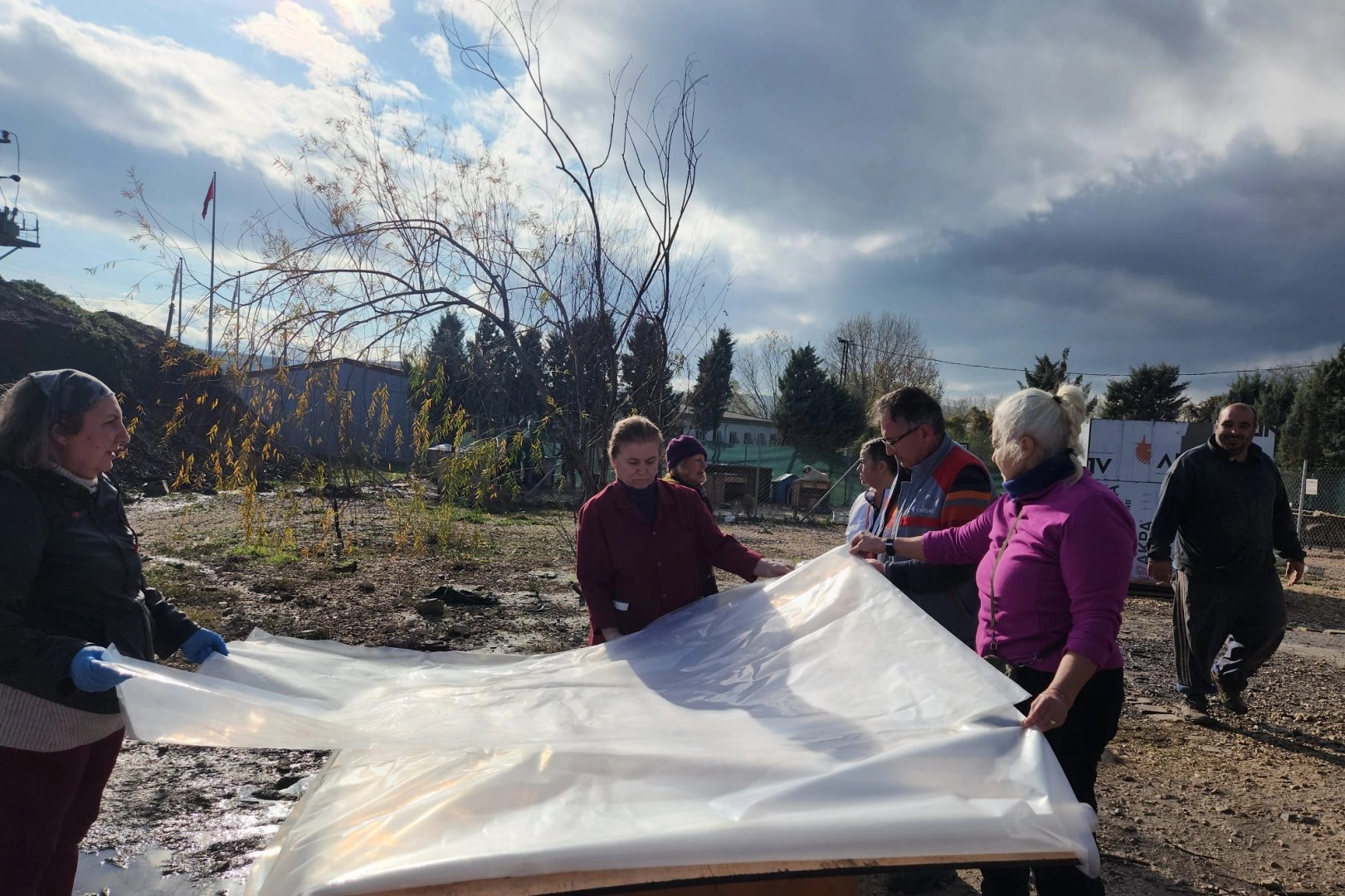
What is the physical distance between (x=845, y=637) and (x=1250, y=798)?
2637mm

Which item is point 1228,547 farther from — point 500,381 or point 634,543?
point 500,381

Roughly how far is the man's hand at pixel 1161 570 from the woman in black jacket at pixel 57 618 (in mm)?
→ 4581

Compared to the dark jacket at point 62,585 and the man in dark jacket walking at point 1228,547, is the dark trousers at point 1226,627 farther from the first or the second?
the dark jacket at point 62,585

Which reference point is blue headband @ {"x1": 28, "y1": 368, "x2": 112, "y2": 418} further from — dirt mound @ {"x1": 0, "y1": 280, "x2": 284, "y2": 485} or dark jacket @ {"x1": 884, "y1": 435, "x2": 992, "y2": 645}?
dirt mound @ {"x1": 0, "y1": 280, "x2": 284, "y2": 485}

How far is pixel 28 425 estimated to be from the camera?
1.84 m

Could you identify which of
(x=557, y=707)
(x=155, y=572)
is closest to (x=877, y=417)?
(x=557, y=707)

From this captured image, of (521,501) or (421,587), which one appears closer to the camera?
(421,587)

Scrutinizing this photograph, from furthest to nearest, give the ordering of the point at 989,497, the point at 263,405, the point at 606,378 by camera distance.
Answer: the point at 606,378
the point at 263,405
the point at 989,497

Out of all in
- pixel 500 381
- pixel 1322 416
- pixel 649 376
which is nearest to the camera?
pixel 649 376

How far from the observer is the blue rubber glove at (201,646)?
232 centimetres

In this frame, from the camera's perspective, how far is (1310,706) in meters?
5.02

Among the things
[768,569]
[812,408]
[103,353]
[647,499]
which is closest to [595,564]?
[647,499]

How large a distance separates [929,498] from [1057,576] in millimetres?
791

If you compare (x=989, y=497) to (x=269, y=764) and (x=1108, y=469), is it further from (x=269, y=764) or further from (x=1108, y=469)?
(x=1108, y=469)
